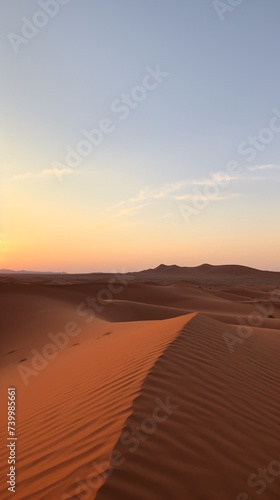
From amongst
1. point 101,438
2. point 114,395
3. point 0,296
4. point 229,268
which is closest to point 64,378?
point 114,395

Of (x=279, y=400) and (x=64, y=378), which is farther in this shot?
(x=64, y=378)

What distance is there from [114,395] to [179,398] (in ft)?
2.37

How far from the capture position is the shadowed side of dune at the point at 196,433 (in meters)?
2.60

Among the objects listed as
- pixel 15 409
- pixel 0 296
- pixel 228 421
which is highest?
pixel 0 296

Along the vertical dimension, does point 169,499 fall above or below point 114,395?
below

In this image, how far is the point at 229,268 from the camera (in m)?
120

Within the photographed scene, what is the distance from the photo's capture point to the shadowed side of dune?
2598 millimetres

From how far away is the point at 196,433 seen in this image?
327 centimetres

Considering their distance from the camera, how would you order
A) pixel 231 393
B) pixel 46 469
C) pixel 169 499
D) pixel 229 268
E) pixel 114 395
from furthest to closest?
pixel 229 268, pixel 231 393, pixel 114 395, pixel 46 469, pixel 169 499

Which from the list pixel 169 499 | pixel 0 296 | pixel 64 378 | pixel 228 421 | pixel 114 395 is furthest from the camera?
pixel 0 296

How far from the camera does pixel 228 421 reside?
3.66m

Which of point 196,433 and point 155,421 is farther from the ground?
point 155,421

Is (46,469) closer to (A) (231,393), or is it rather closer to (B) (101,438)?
(B) (101,438)

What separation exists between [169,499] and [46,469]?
A: 106cm
